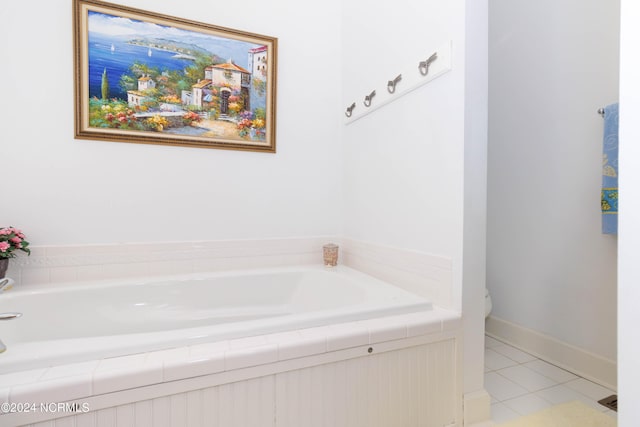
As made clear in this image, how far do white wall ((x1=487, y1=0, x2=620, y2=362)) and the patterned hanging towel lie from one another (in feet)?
0.52

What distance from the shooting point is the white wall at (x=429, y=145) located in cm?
130

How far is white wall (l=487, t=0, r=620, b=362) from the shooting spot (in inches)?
68.1

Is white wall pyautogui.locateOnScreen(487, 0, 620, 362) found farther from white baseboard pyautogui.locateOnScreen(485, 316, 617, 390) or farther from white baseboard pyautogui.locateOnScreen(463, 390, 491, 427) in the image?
white baseboard pyautogui.locateOnScreen(463, 390, 491, 427)

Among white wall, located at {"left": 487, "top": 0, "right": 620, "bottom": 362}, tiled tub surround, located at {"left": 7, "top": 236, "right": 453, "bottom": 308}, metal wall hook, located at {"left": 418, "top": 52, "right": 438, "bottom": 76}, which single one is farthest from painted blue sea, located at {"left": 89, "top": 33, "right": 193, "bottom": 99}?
white wall, located at {"left": 487, "top": 0, "right": 620, "bottom": 362}

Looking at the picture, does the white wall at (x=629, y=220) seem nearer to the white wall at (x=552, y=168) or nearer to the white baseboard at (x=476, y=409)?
the white baseboard at (x=476, y=409)

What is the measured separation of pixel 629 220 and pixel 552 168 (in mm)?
1481

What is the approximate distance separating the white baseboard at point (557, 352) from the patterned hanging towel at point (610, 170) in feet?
2.34

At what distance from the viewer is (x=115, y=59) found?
1.79m

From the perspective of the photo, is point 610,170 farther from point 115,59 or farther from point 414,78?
point 115,59

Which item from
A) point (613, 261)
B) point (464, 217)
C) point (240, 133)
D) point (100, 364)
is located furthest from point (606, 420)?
point (240, 133)

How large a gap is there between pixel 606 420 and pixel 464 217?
1.07 meters

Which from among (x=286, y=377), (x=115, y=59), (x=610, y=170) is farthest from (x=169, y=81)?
(x=610, y=170)

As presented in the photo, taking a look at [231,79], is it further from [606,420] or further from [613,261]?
[606,420]

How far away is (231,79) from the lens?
2043mm
